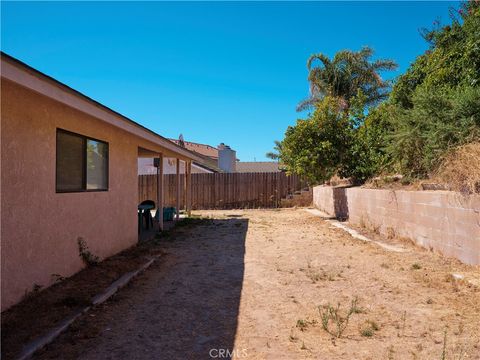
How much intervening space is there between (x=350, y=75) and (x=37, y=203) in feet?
67.1

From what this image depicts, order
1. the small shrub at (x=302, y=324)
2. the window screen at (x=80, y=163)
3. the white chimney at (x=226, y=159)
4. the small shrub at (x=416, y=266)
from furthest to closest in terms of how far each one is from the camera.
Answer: the white chimney at (x=226, y=159) → the small shrub at (x=416, y=266) → the window screen at (x=80, y=163) → the small shrub at (x=302, y=324)

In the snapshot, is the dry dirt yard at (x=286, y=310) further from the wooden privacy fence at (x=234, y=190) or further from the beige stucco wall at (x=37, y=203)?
the wooden privacy fence at (x=234, y=190)

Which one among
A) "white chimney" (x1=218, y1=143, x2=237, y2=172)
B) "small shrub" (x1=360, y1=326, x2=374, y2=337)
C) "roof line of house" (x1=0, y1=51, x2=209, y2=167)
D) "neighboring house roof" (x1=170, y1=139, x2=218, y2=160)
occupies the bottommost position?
"small shrub" (x1=360, y1=326, x2=374, y2=337)

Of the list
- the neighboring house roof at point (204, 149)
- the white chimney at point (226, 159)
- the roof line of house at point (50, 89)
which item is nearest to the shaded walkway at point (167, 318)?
the roof line of house at point (50, 89)

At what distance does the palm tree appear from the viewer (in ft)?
73.2

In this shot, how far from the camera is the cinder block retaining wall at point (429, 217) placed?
6.20 metres

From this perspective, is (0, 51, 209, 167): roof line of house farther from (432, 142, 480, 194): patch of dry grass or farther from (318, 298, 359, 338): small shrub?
(432, 142, 480, 194): patch of dry grass

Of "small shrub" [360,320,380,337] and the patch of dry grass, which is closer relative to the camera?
"small shrub" [360,320,380,337]

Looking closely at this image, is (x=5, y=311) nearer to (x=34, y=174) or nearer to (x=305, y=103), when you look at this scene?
(x=34, y=174)

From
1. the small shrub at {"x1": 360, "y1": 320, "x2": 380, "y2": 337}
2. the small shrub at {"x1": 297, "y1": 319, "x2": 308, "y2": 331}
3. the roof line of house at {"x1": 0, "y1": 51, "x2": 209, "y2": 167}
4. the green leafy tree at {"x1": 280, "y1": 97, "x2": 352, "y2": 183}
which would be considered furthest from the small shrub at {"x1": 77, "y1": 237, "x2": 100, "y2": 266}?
the green leafy tree at {"x1": 280, "y1": 97, "x2": 352, "y2": 183}

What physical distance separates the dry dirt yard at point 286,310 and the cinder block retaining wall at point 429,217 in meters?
0.29

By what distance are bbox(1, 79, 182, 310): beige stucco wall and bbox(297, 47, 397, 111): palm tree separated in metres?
17.8

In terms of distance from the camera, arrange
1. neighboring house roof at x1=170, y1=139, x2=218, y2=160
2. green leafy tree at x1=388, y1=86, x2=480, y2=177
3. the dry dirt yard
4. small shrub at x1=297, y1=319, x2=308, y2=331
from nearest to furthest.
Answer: the dry dirt yard → small shrub at x1=297, y1=319, x2=308, y2=331 → green leafy tree at x1=388, y1=86, x2=480, y2=177 → neighboring house roof at x1=170, y1=139, x2=218, y2=160

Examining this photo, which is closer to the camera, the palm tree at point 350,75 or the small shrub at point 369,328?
the small shrub at point 369,328
